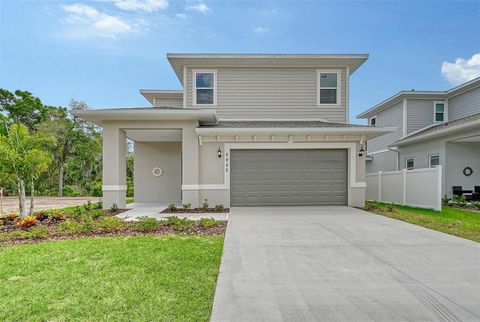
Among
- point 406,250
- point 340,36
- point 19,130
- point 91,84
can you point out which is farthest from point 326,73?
point 91,84

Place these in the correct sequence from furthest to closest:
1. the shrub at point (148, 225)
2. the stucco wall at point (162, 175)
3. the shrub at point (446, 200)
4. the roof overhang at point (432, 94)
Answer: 1. the roof overhang at point (432, 94)
2. the stucco wall at point (162, 175)
3. the shrub at point (446, 200)
4. the shrub at point (148, 225)

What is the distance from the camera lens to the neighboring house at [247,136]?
9.59 metres

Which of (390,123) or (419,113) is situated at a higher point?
(419,113)

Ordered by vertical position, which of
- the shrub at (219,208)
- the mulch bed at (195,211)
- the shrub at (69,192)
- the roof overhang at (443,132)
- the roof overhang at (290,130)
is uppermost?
the roof overhang at (443,132)

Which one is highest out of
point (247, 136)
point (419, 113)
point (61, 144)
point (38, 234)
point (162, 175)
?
point (419, 113)

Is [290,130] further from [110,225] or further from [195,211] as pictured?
[110,225]

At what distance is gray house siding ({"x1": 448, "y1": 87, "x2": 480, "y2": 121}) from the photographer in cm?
1394

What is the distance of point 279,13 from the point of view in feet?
38.9

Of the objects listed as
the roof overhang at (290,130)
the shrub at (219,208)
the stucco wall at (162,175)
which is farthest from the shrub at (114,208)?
the roof overhang at (290,130)

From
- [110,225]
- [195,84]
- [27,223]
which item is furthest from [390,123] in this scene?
[27,223]

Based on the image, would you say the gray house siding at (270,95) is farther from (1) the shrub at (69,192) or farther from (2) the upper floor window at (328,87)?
(1) the shrub at (69,192)

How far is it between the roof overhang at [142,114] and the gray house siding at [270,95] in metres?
2.47

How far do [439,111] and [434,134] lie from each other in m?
4.67

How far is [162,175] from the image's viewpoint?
40.4 feet
